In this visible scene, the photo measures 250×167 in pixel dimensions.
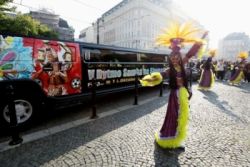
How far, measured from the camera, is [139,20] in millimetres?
57750

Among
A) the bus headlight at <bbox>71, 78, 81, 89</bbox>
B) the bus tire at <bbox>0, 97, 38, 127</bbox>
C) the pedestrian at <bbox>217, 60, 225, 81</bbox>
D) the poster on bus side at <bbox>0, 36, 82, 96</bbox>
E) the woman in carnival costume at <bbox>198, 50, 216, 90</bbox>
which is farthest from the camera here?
the pedestrian at <bbox>217, 60, 225, 81</bbox>

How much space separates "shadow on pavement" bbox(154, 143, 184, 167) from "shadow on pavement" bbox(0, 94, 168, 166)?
0.06ft

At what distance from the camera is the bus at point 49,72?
3.71 m

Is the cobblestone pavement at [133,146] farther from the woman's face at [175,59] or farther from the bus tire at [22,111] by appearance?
the woman's face at [175,59]

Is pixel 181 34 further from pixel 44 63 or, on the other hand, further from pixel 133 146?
pixel 44 63

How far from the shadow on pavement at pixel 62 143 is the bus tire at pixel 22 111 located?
813mm

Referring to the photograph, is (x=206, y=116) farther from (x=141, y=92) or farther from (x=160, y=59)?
(x=160, y=59)

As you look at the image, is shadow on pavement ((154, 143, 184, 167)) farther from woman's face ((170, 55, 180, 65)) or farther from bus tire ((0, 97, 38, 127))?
bus tire ((0, 97, 38, 127))

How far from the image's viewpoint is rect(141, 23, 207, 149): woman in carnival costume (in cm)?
341

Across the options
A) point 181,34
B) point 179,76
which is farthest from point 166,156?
point 181,34

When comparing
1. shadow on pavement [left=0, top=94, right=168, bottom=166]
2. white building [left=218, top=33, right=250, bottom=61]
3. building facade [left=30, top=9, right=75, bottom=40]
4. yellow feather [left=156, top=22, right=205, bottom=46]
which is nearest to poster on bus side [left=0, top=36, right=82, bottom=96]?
shadow on pavement [left=0, top=94, right=168, bottom=166]

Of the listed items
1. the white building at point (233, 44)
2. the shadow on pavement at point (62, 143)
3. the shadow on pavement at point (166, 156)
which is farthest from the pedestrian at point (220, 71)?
the white building at point (233, 44)

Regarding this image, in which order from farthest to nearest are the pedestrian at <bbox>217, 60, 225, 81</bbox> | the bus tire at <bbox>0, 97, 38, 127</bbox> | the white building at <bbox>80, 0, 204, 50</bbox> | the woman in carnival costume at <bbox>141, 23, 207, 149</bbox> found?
1. the white building at <bbox>80, 0, 204, 50</bbox>
2. the pedestrian at <bbox>217, 60, 225, 81</bbox>
3. the bus tire at <bbox>0, 97, 38, 127</bbox>
4. the woman in carnival costume at <bbox>141, 23, 207, 149</bbox>

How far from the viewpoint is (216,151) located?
338 cm
